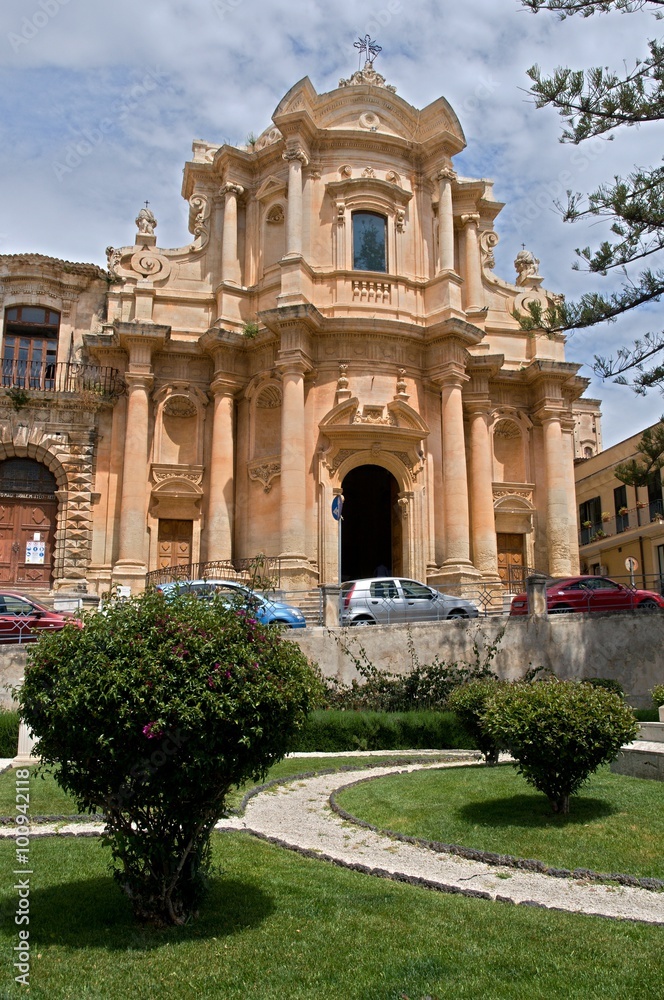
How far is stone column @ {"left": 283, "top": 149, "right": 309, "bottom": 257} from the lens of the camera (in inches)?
1125

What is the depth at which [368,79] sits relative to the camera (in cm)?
3152

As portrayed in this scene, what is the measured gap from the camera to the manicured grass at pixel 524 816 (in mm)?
9594

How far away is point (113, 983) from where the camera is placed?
5.91 meters

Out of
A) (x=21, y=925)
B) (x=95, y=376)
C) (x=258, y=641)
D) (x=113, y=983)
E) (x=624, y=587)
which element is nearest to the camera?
(x=113, y=983)

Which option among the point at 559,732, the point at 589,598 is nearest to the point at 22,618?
the point at 559,732

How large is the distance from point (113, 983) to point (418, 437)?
23084 millimetres

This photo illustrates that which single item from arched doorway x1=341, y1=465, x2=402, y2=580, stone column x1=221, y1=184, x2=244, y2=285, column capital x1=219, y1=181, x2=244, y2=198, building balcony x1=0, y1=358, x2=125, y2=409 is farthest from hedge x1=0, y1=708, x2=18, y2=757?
column capital x1=219, y1=181, x2=244, y2=198

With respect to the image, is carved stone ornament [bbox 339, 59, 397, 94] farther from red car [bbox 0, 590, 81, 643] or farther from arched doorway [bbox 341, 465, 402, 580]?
red car [bbox 0, 590, 81, 643]

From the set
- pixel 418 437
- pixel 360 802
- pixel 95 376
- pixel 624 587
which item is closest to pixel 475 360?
pixel 418 437

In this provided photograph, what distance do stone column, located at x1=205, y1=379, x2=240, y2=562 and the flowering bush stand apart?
64.4 ft

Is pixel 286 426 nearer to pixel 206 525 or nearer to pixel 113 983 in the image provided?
pixel 206 525

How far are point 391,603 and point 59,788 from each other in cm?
1057

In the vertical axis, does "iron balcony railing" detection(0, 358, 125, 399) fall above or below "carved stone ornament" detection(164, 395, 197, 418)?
above

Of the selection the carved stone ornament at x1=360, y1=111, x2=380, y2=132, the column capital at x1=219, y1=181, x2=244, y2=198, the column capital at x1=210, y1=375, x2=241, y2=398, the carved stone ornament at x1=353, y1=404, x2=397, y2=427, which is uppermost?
the carved stone ornament at x1=360, y1=111, x2=380, y2=132
